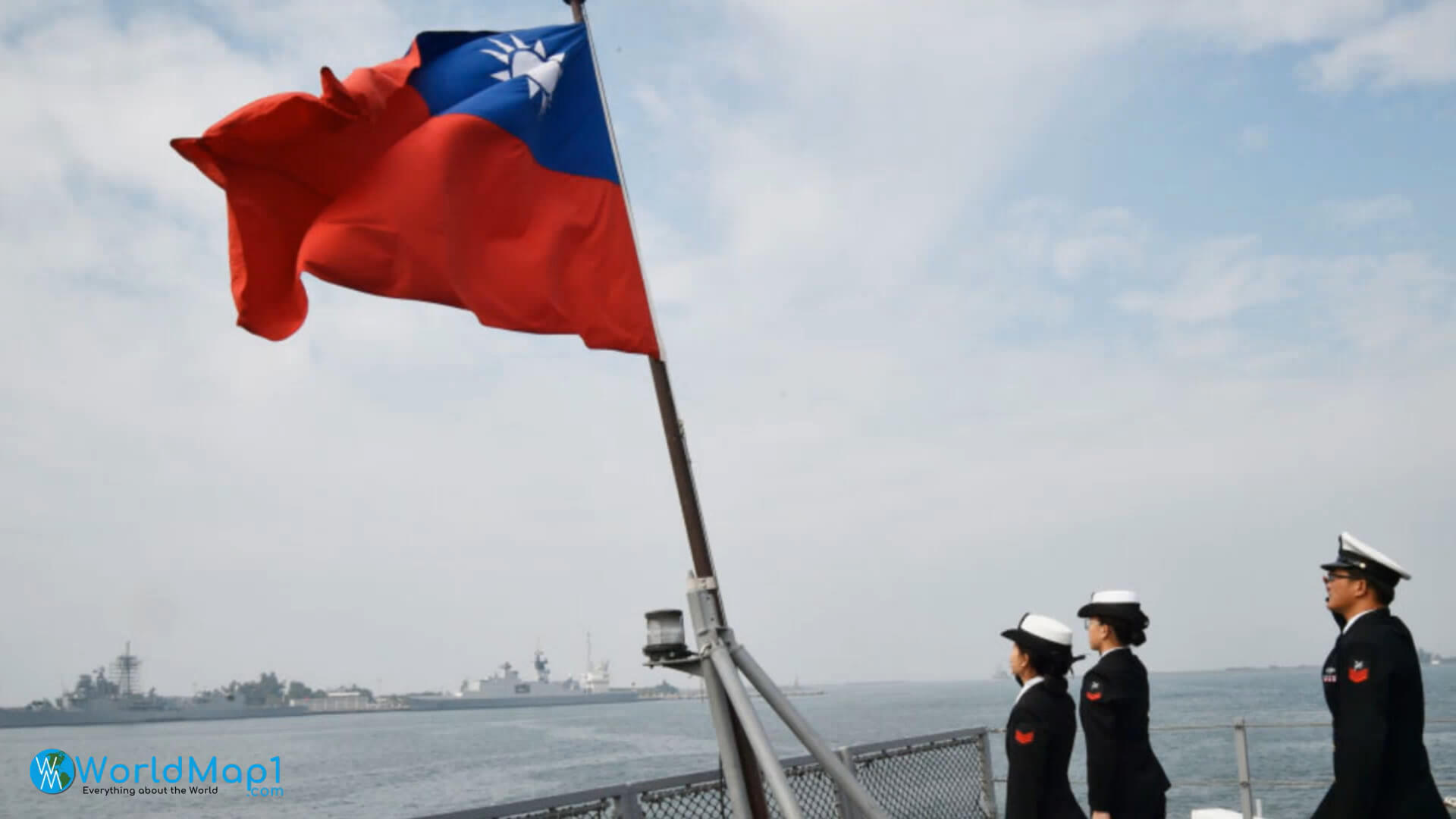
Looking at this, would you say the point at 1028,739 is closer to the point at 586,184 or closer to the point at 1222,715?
the point at 586,184

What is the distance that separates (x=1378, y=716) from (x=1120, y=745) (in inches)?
62.2

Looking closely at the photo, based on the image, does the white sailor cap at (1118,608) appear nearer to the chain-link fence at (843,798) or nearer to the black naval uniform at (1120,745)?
the black naval uniform at (1120,745)

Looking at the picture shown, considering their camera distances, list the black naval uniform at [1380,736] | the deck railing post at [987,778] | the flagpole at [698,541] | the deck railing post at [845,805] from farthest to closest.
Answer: the deck railing post at [987,778] < the deck railing post at [845,805] < the flagpole at [698,541] < the black naval uniform at [1380,736]

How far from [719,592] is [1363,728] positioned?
261cm

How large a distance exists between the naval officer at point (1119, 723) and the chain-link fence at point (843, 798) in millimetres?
A: 1550

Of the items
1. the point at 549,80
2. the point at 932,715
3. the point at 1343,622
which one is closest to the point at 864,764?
the point at 1343,622

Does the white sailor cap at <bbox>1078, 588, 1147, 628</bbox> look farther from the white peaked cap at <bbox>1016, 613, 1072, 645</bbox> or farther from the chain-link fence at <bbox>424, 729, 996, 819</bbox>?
the chain-link fence at <bbox>424, 729, 996, 819</bbox>

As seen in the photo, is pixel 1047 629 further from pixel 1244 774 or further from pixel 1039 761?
pixel 1244 774

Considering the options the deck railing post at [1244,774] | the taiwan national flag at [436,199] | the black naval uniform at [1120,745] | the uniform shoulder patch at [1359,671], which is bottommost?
the deck railing post at [1244,774]

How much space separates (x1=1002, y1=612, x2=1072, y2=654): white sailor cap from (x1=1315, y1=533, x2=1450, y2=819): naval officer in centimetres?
129

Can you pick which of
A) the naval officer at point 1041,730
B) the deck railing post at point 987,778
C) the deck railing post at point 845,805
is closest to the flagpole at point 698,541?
the naval officer at point 1041,730

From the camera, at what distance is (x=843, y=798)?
7.65 metres

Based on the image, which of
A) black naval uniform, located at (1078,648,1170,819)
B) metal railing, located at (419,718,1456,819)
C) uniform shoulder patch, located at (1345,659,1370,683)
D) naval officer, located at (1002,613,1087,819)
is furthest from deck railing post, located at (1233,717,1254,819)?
uniform shoulder patch, located at (1345,659,1370,683)

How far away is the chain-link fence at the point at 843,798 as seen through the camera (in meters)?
6.19
